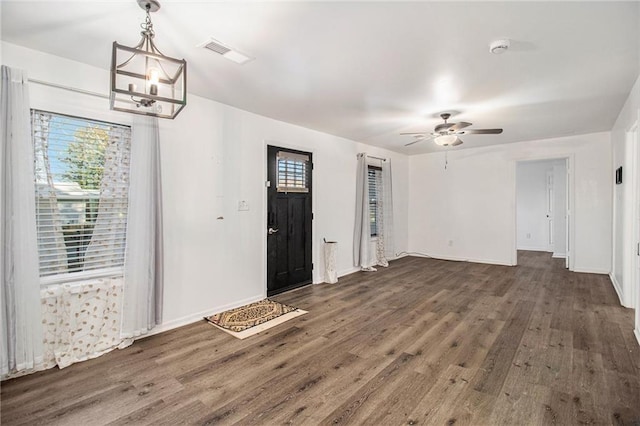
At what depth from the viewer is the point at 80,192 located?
111 inches

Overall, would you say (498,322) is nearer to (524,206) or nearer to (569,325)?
(569,325)

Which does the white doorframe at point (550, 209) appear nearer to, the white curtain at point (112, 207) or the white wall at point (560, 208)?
the white wall at point (560, 208)

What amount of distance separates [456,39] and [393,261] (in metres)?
5.40

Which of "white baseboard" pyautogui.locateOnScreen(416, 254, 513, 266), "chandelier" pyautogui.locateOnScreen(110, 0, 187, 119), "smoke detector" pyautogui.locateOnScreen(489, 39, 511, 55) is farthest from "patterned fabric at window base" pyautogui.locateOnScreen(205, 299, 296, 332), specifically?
"white baseboard" pyautogui.locateOnScreen(416, 254, 513, 266)

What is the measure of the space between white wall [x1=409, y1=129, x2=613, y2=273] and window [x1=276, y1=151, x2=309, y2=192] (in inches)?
156

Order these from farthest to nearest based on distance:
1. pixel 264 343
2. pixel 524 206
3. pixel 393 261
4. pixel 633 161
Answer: pixel 524 206 → pixel 393 261 → pixel 633 161 → pixel 264 343

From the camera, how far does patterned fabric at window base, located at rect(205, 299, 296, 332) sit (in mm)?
3455

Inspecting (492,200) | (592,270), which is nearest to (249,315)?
(492,200)

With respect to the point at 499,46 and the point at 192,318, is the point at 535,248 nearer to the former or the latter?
the point at 499,46

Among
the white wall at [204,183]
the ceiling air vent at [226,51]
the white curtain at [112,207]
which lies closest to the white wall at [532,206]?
the white wall at [204,183]

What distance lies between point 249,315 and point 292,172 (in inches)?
88.9

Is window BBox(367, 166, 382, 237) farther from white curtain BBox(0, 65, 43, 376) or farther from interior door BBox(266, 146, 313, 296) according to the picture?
white curtain BBox(0, 65, 43, 376)

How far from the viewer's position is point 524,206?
869 centimetres

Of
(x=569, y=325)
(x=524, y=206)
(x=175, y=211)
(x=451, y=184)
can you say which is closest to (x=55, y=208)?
(x=175, y=211)
